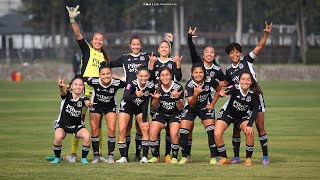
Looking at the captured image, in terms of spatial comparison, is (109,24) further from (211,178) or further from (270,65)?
(211,178)

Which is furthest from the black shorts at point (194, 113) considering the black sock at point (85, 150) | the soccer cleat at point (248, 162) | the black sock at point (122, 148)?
the black sock at point (85, 150)

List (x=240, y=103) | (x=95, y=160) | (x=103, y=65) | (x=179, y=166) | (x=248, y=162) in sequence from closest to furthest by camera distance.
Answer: (x=179, y=166)
(x=248, y=162)
(x=240, y=103)
(x=95, y=160)
(x=103, y=65)

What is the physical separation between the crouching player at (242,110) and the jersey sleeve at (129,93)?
160 centimetres

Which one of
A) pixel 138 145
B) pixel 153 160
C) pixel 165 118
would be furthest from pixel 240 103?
pixel 138 145

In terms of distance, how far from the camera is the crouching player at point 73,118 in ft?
61.3

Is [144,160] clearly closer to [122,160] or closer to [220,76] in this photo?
[122,160]

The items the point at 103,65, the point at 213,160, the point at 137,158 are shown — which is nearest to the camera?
the point at 213,160

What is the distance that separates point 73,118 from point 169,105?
5.68ft

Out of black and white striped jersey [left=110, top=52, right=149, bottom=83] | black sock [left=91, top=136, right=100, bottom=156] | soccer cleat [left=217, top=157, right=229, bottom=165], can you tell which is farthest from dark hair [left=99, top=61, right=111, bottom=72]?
soccer cleat [left=217, top=157, right=229, bottom=165]

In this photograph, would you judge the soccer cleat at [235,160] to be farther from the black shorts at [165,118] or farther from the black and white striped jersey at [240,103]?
the black shorts at [165,118]

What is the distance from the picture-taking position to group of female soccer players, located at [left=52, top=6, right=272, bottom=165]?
60.7 feet

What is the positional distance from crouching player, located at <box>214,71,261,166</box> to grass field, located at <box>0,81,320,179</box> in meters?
0.42

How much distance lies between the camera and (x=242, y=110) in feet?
60.9

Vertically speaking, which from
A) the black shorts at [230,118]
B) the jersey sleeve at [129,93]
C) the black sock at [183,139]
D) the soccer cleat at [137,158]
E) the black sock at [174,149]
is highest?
the jersey sleeve at [129,93]
